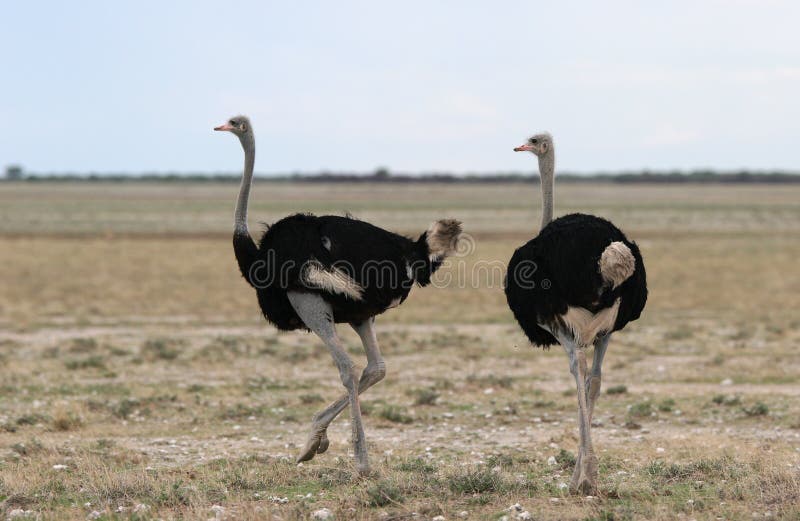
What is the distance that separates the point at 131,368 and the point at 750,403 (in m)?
7.93

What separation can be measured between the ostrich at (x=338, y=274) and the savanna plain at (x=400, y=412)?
67 centimetres

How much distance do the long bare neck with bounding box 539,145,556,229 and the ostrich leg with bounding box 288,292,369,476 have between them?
1.68m

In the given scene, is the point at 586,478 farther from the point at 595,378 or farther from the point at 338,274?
the point at 338,274

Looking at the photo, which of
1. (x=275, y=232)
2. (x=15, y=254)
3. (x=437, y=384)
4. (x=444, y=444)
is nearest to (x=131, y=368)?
(x=437, y=384)

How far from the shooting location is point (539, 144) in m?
7.38

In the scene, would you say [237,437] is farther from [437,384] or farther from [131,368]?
[131,368]

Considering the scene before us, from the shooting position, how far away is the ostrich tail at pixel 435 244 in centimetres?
700

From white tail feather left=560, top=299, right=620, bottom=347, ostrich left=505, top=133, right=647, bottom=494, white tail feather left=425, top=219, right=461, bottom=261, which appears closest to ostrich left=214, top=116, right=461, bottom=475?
white tail feather left=425, top=219, right=461, bottom=261

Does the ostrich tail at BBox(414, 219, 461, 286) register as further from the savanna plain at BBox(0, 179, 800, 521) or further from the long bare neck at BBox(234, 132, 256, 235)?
the long bare neck at BBox(234, 132, 256, 235)

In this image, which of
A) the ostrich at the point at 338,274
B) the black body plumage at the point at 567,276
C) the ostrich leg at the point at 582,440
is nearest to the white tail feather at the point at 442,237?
the ostrich at the point at 338,274

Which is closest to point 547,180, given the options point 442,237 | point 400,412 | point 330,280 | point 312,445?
point 442,237

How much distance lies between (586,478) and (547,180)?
2251 millimetres

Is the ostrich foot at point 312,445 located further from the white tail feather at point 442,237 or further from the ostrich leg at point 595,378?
the ostrich leg at point 595,378

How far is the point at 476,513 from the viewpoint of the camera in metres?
5.88
